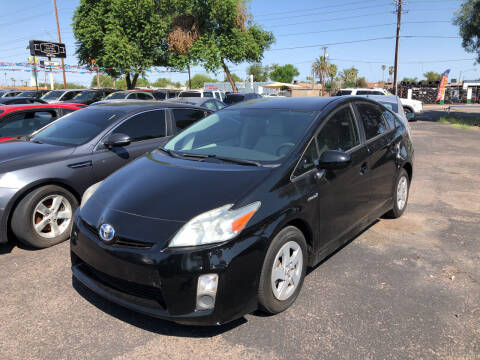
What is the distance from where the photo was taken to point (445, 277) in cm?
369

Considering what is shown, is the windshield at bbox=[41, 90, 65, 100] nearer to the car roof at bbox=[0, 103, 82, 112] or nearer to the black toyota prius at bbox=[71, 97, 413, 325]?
the car roof at bbox=[0, 103, 82, 112]

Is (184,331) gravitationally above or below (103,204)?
below

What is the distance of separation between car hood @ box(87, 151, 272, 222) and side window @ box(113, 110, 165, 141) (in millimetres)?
1857

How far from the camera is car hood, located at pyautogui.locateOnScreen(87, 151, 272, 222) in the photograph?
8.99 feet

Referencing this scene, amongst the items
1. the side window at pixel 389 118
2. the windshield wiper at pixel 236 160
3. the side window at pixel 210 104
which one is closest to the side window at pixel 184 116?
the windshield wiper at pixel 236 160

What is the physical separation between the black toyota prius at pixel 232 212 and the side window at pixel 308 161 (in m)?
0.01

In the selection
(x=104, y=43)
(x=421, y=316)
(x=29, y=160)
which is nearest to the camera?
(x=421, y=316)

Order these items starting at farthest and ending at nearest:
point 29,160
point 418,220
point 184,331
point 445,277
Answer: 1. point 418,220
2. point 29,160
3. point 445,277
4. point 184,331

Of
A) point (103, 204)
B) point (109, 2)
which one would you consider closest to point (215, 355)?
point (103, 204)

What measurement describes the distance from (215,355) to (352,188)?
2016mm

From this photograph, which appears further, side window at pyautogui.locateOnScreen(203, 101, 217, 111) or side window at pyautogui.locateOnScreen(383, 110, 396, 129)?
side window at pyautogui.locateOnScreen(203, 101, 217, 111)

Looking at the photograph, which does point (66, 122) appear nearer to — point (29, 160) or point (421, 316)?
point (29, 160)

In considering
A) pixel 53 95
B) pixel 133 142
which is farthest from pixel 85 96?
pixel 133 142

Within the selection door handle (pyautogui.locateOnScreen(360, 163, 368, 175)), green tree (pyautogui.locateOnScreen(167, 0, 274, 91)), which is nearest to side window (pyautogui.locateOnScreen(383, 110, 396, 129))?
door handle (pyautogui.locateOnScreen(360, 163, 368, 175))
